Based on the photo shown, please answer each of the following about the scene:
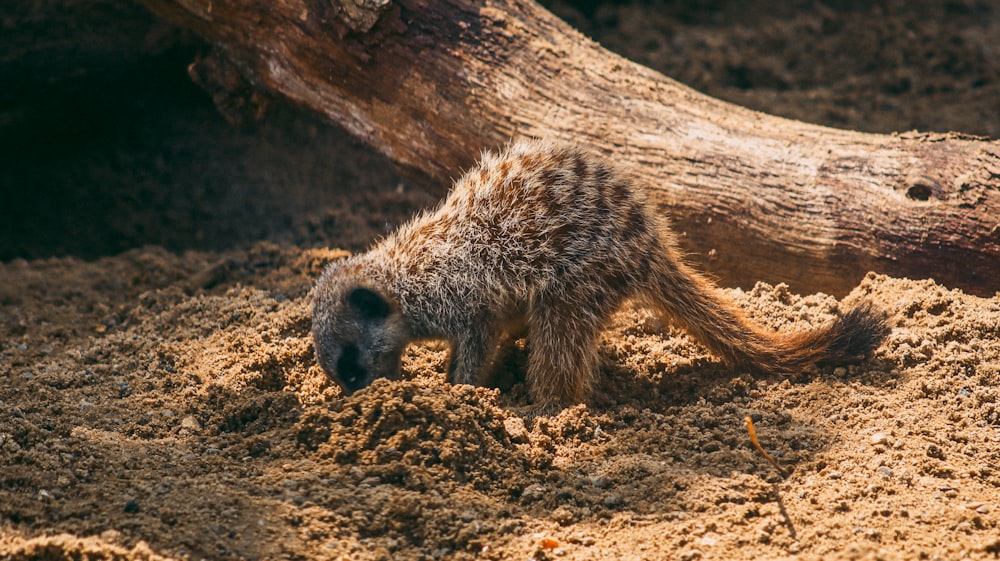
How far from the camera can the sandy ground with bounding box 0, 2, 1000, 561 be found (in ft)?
8.72

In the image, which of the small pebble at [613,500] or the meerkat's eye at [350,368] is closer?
the small pebble at [613,500]

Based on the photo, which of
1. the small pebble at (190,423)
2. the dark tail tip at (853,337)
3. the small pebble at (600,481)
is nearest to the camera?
the small pebble at (600,481)

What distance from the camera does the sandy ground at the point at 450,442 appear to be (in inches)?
105

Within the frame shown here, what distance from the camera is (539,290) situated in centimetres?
405

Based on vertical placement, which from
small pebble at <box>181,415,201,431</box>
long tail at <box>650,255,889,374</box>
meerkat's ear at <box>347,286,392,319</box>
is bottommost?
small pebble at <box>181,415,201,431</box>

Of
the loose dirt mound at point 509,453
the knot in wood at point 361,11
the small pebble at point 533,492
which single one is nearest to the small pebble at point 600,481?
the loose dirt mound at point 509,453

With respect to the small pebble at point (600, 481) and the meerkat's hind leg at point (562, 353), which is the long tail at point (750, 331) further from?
the small pebble at point (600, 481)

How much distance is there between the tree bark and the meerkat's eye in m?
1.34

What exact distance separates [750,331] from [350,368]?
200 cm

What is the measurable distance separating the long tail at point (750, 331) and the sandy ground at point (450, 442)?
10 cm

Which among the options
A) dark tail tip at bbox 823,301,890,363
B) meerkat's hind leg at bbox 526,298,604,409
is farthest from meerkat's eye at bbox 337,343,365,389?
dark tail tip at bbox 823,301,890,363

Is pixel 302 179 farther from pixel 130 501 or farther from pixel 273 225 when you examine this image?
pixel 130 501

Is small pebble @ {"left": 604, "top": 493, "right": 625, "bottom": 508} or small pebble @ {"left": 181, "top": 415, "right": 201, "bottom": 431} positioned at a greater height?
small pebble @ {"left": 604, "top": 493, "right": 625, "bottom": 508}

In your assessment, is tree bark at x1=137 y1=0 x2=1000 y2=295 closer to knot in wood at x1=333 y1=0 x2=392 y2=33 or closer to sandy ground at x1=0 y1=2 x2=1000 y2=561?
knot in wood at x1=333 y1=0 x2=392 y2=33
